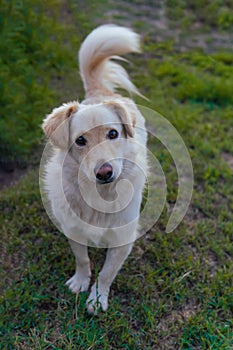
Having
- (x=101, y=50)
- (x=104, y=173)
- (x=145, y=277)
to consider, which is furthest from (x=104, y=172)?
(x=101, y=50)

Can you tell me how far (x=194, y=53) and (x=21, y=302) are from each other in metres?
4.10

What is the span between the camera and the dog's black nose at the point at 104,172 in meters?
2.28

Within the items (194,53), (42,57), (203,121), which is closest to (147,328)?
(203,121)

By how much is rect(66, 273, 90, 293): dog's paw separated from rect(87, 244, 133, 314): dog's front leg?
0.08 meters

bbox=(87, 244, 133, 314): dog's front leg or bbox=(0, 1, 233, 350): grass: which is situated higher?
bbox=(87, 244, 133, 314): dog's front leg

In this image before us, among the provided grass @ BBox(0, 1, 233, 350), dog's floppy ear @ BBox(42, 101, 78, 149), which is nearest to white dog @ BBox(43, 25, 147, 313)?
dog's floppy ear @ BBox(42, 101, 78, 149)

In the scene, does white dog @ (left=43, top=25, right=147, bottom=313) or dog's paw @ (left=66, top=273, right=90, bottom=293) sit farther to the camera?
dog's paw @ (left=66, top=273, right=90, bottom=293)

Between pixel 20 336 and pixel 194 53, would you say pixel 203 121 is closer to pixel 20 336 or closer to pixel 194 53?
pixel 194 53

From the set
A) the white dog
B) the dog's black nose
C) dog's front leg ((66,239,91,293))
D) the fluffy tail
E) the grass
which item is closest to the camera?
the dog's black nose

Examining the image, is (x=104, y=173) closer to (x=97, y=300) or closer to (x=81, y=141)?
(x=81, y=141)

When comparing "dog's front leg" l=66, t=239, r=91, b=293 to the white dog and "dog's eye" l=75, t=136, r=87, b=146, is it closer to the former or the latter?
the white dog

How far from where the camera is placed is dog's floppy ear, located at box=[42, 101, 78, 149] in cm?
244

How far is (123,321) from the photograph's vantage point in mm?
2770

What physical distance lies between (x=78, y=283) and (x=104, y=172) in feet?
3.32
